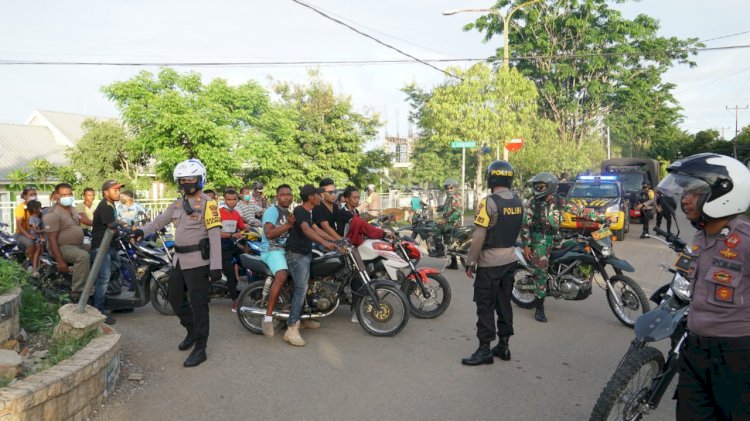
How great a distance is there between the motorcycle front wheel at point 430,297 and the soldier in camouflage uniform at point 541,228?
1.13 m

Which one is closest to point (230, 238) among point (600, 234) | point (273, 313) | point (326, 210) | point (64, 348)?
point (326, 210)

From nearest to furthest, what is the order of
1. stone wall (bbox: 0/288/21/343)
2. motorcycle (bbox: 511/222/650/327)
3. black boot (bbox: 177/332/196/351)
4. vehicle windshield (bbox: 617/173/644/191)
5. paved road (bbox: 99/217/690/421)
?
paved road (bbox: 99/217/690/421)
stone wall (bbox: 0/288/21/343)
black boot (bbox: 177/332/196/351)
motorcycle (bbox: 511/222/650/327)
vehicle windshield (bbox: 617/173/644/191)

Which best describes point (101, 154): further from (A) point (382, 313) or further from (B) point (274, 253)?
(A) point (382, 313)

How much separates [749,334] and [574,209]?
495 cm

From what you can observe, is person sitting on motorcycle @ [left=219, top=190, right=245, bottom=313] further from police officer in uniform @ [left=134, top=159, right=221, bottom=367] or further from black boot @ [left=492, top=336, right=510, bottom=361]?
black boot @ [left=492, top=336, right=510, bottom=361]

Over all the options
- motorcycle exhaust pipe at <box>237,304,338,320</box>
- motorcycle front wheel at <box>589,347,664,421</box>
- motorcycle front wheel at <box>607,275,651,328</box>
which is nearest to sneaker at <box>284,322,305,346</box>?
motorcycle exhaust pipe at <box>237,304,338,320</box>

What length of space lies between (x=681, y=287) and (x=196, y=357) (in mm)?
4271

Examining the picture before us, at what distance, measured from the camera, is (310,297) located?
6.07m

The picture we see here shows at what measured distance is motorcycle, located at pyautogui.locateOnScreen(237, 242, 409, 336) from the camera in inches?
232

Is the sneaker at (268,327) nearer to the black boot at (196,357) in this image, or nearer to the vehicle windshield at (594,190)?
the black boot at (196,357)

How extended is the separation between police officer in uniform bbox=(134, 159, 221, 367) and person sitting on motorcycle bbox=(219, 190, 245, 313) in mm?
1679

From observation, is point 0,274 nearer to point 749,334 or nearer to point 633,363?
point 633,363

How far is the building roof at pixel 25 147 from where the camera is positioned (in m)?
32.8

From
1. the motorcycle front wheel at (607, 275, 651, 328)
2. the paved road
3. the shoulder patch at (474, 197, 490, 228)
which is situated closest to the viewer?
the paved road
